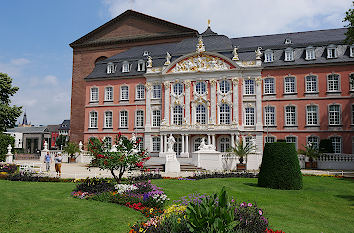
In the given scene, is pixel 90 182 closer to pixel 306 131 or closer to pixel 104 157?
pixel 104 157

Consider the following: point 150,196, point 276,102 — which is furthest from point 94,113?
point 150,196

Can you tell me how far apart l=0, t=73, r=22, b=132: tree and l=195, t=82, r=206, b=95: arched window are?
20.4 m

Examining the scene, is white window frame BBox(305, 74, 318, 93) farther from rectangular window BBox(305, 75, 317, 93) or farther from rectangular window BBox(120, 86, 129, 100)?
rectangular window BBox(120, 86, 129, 100)

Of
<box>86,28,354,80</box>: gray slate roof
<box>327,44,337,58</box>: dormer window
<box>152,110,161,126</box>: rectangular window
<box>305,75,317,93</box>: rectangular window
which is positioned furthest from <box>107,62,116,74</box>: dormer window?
<box>327,44,337,58</box>: dormer window

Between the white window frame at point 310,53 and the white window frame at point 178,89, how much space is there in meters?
13.4

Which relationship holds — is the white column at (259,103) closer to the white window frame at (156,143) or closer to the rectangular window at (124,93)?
the white window frame at (156,143)

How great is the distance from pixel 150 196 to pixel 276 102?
82.5ft

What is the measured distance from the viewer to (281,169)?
1377cm

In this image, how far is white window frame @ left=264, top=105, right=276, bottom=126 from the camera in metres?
31.7

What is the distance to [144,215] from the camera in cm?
863

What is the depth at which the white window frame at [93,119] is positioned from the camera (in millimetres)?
37800

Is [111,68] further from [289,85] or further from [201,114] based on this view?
[289,85]

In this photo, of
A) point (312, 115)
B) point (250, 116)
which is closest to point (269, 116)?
point (250, 116)

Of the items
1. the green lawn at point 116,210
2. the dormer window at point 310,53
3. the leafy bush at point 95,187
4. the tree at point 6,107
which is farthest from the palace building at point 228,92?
the leafy bush at point 95,187
